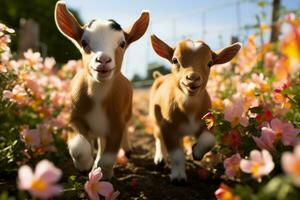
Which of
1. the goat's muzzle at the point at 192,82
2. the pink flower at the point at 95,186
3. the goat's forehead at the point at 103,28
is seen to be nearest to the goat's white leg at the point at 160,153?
the goat's muzzle at the point at 192,82

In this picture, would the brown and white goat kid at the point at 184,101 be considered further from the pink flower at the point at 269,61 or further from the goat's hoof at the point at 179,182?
the pink flower at the point at 269,61

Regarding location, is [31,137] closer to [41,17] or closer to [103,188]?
[103,188]

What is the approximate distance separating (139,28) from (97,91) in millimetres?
558

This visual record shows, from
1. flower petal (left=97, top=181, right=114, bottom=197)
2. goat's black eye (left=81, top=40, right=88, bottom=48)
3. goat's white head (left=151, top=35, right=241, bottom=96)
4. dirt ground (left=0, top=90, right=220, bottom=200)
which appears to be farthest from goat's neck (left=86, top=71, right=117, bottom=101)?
flower petal (left=97, top=181, right=114, bottom=197)

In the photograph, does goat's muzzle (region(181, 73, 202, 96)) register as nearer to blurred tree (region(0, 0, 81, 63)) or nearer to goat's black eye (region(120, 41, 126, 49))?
goat's black eye (region(120, 41, 126, 49))

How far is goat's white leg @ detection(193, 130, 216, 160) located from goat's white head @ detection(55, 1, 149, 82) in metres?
0.78

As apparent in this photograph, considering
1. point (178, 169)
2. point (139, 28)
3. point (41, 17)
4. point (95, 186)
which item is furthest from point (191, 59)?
point (41, 17)

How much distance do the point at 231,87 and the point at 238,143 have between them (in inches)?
114

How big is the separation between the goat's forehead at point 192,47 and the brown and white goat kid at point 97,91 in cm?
30

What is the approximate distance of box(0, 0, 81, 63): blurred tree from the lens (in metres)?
28.1

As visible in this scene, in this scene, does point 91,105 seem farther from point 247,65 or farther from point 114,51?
point 247,65

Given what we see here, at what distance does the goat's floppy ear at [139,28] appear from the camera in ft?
10.7

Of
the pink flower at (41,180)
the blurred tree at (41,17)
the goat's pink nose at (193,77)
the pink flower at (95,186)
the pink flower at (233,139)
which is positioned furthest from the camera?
the blurred tree at (41,17)

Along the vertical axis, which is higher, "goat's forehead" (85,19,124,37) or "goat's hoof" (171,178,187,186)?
"goat's forehead" (85,19,124,37)
